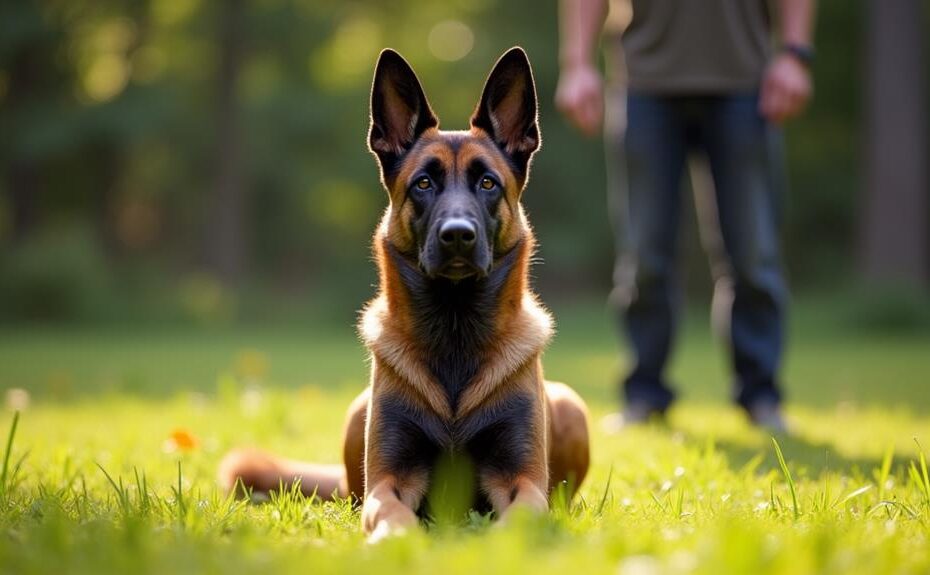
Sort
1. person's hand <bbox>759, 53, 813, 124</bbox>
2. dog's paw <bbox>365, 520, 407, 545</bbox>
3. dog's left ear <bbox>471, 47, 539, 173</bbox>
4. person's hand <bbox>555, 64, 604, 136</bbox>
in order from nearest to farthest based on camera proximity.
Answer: dog's paw <bbox>365, 520, 407, 545</bbox> → dog's left ear <bbox>471, 47, 539, 173</bbox> → person's hand <bbox>759, 53, 813, 124</bbox> → person's hand <bbox>555, 64, 604, 136</bbox>

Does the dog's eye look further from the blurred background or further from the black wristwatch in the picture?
the blurred background

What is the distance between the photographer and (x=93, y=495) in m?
3.38

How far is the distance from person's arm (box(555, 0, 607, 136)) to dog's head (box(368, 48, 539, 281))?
5.45 ft

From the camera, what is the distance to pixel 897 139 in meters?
16.1

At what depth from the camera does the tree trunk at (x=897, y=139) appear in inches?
629

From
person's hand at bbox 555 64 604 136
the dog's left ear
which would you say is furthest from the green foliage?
the dog's left ear

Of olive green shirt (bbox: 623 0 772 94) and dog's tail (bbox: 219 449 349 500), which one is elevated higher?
olive green shirt (bbox: 623 0 772 94)

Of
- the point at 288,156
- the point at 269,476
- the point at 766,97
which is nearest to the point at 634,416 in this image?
the point at 766,97

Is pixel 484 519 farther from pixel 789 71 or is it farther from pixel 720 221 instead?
pixel 789 71

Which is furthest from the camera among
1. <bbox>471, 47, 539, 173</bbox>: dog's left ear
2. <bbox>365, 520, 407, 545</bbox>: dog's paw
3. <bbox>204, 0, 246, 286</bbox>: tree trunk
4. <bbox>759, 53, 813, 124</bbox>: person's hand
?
<bbox>204, 0, 246, 286</bbox>: tree trunk

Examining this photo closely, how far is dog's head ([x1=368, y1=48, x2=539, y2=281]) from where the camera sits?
322cm

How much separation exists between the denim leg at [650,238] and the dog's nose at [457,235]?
263 centimetres

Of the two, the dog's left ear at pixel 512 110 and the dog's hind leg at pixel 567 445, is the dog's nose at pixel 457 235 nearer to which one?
the dog's left ear at pixel 512 110

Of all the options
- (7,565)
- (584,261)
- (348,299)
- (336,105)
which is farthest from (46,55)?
(7,565)
